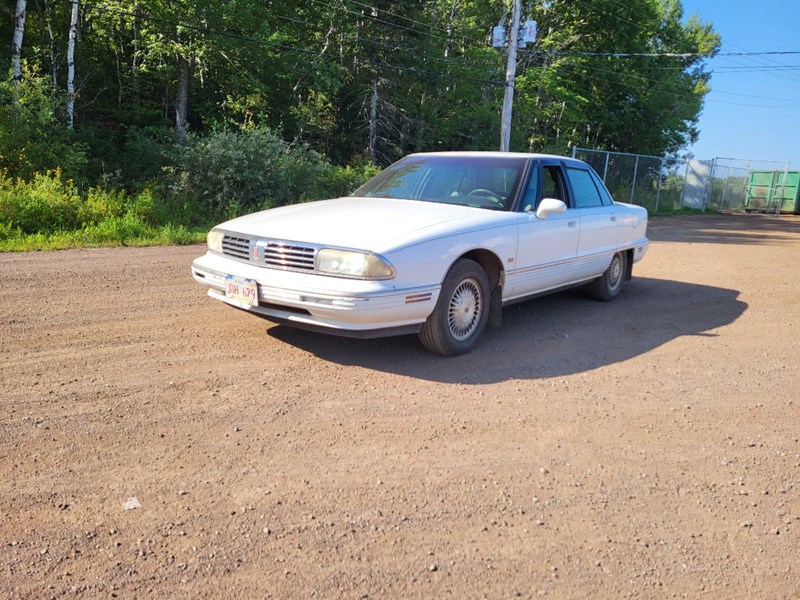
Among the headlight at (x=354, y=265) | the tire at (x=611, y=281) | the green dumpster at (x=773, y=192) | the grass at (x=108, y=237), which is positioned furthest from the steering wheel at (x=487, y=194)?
the green dumpster at (x=773, y=192)

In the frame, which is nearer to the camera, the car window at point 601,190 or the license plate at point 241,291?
the license plate at point 241,291

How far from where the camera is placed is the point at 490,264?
221 inches

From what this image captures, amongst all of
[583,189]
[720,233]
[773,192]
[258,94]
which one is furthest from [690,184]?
[583,189]

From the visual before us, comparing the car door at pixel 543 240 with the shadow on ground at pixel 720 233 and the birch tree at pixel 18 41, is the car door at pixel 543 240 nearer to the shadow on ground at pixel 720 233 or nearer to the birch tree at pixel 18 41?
the shadow on ground at pixel 720 233

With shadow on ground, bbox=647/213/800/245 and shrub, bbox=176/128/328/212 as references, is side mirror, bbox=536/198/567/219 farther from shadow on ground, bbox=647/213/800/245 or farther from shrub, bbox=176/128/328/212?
shadow on ground, bbox=647/213/800/245

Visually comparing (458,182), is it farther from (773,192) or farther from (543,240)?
(773,192)

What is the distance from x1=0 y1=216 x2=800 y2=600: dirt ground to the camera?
2.59m

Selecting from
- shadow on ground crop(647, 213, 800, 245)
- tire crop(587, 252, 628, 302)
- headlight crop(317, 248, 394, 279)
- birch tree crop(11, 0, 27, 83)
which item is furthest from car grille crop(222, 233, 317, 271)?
birch tree crop(11, 0, 27, 83)

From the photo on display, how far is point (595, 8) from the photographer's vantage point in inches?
1331

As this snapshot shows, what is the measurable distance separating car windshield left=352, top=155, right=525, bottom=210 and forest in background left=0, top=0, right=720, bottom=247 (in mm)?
6951

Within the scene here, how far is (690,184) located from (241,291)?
29724mm

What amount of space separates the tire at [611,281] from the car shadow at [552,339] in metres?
0.12

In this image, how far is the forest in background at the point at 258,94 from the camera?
14039mm

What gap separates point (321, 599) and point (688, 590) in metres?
1.40
